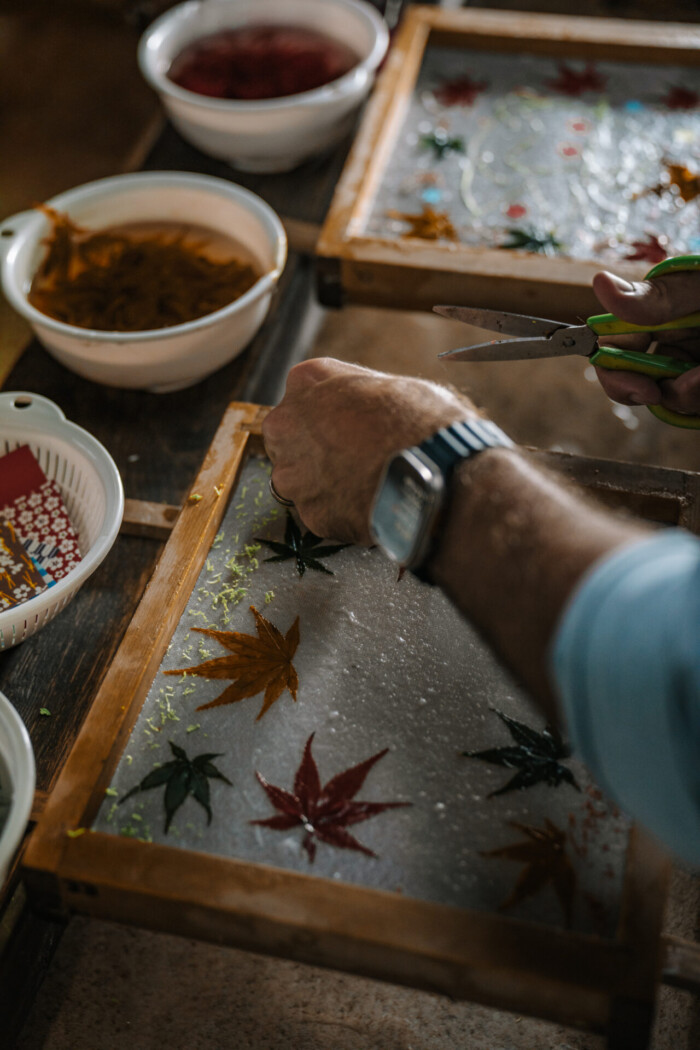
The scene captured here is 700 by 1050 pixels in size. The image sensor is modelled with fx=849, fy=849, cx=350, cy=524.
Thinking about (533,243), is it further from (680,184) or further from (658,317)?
(658,317)

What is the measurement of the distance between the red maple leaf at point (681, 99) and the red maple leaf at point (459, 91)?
43cm

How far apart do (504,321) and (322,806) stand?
27.3 inches

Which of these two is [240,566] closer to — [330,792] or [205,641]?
[205,641]

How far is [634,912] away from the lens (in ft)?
2.79

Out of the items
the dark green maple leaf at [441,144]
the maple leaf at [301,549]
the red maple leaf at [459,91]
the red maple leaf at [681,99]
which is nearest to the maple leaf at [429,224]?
the dark green maple leaf at [441,144]

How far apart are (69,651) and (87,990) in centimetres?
54

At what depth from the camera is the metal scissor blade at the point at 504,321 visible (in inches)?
46.5

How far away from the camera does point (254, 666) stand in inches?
41.5

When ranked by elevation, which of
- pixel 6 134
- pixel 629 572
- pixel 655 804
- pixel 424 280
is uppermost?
pixel 629 572

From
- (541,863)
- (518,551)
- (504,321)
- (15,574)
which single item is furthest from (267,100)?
(541,863)

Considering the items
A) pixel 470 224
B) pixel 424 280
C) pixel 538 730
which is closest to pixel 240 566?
pixel 538 730

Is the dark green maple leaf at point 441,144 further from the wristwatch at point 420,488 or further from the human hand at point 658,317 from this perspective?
the wristwatch at point 420,488

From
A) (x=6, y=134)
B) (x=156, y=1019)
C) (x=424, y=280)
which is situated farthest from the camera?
(x=6, y=134)

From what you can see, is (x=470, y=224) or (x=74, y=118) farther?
(x=74, y=118)
